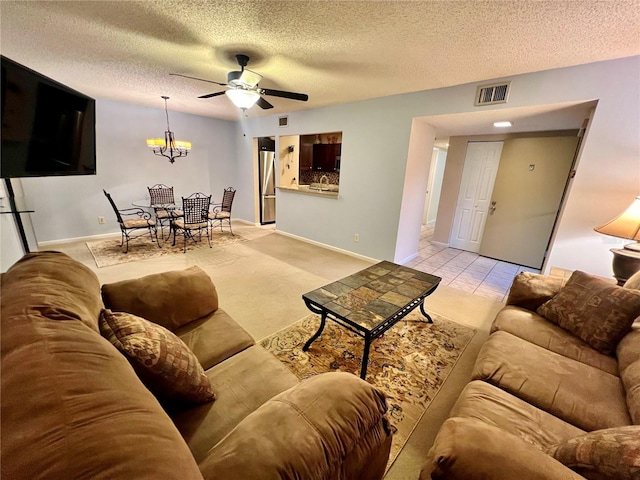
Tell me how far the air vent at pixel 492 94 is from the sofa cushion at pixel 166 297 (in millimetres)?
3348

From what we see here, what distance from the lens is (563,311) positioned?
170 centimetres

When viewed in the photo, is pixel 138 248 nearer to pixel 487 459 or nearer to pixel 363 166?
pixel 363 166

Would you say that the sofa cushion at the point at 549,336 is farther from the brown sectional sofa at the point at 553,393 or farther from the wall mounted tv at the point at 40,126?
the wall mounted tv at the point at 40,126

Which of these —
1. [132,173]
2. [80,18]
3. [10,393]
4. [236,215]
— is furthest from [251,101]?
[236,215]

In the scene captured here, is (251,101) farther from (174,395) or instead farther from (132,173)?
(132,173)

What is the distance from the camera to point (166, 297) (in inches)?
58.9

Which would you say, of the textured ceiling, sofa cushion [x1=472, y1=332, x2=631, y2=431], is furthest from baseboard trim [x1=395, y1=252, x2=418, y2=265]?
sofa cushion [x1=472, y1=332, x2=631, y2=431]

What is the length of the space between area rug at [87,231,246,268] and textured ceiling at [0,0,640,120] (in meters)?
2.44

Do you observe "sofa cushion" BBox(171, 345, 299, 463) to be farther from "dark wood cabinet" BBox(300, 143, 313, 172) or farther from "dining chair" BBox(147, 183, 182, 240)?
"dark wood cabinet" BBox(300, 143, 313, 172)

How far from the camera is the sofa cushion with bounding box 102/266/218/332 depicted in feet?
4.59

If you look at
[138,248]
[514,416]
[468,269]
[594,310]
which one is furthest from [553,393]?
[138,248]

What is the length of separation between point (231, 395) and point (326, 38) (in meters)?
2.56

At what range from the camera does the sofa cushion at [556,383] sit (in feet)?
3.64

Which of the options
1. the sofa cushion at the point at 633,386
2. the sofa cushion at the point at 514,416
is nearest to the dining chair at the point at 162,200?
the sofa cushion at the point at 514,416
